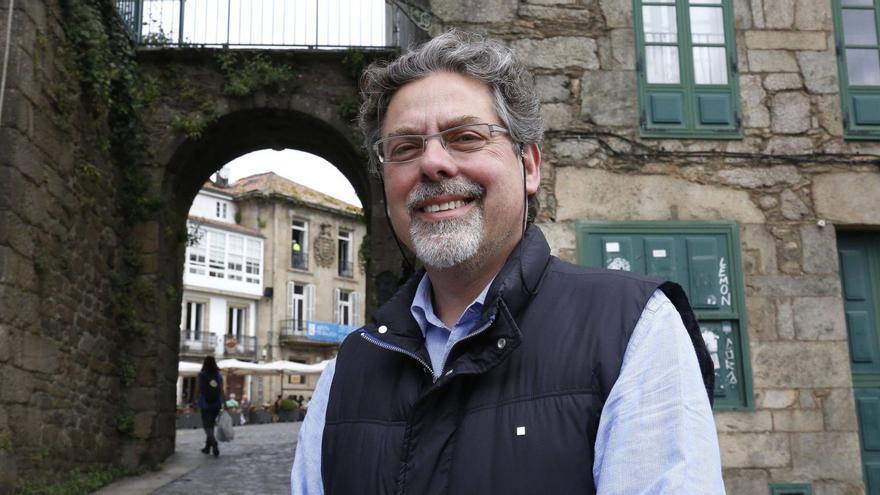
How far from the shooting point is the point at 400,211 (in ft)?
5.71

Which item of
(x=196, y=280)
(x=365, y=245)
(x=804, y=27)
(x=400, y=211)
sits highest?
(x=196, y=280)

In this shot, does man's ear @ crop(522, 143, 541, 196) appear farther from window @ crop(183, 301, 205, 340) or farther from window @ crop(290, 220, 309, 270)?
window @ crop(290, 220, 309, 270)

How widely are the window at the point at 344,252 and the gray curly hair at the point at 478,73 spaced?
40.7 meters

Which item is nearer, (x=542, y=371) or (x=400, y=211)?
(x=542, y=371)

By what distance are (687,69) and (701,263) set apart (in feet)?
4.99

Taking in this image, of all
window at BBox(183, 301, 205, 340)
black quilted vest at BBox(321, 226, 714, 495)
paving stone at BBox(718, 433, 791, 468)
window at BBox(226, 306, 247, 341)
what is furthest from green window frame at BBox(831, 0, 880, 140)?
window at BBox(226, 306, 247, 341)

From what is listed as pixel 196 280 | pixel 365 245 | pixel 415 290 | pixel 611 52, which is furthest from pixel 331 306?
pixel 415 290

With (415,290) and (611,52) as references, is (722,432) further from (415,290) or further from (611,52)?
(415,290)

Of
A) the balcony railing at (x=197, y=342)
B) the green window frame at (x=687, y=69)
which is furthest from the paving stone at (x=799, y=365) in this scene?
the balcony railing at (x=197, y=342)

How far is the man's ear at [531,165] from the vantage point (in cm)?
180

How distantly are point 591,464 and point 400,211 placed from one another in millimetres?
708

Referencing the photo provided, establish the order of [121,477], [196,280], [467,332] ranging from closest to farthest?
1. [467,332]
2. [121,477]
3. [196,280]

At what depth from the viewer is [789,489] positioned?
5.63 metres

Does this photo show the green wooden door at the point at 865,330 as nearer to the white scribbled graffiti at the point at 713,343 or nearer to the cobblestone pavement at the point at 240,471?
the white scribbled graffiti at the point at 713,343
